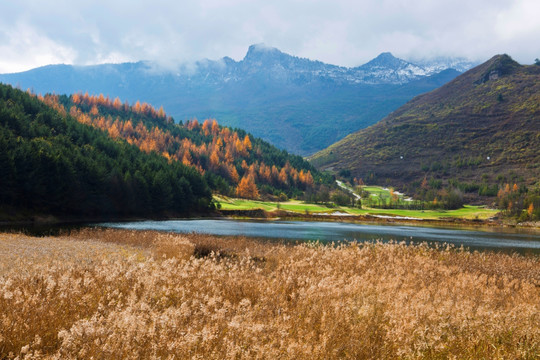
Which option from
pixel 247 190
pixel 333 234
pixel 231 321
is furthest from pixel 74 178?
pixel 247 190

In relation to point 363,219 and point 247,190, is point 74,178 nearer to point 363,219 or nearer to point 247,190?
point 363,219

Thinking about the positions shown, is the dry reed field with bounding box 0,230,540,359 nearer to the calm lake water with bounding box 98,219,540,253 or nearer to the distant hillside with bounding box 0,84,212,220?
the calm lake water with bounding box 98,219,540,253

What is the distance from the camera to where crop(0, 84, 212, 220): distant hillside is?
63438mm

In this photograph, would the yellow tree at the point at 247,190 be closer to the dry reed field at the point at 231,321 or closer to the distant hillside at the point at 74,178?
the distant hillside at the point at 74,178

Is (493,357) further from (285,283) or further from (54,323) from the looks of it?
(54,323)

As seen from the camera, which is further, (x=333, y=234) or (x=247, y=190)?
(x=247, y=190)

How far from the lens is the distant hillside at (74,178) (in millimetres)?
63438

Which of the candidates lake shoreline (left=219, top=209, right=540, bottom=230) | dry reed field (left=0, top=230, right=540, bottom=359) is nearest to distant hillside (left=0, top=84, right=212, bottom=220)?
lake shoreline (left=219, top=209, right=540, bottom=230)

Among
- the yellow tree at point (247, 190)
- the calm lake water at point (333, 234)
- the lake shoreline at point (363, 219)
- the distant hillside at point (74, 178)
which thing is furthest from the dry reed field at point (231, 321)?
the yellow tree at point (247, 190)

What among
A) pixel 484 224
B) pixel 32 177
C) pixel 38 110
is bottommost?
pixel 484 224

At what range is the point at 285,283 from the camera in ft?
39.4

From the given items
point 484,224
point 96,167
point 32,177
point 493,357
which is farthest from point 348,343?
point 484,224

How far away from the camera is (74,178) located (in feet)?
239

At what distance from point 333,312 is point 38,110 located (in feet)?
460
